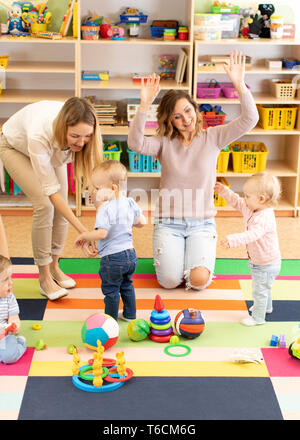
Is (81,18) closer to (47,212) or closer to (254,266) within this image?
(47,212)

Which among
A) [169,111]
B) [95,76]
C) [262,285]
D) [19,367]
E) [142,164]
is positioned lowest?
[19,367]

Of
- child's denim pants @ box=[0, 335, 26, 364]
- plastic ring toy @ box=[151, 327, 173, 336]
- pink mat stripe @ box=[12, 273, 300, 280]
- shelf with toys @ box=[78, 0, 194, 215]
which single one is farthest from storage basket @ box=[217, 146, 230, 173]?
child's denim pants @ box=[0, 335, 26, 364]

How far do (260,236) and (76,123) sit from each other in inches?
34.6

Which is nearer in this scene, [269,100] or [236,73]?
[236,73]

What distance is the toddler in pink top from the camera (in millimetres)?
Result: 2592

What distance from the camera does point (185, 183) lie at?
310 centimetres

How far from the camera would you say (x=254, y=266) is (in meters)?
2.70

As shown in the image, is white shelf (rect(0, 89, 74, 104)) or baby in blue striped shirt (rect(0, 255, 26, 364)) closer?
baby in blue striped shirt (rect(0, 255, 26, 364))

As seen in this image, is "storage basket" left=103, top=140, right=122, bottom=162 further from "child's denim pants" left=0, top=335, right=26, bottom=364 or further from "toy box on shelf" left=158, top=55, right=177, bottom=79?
"child's denim pants" left=0, top=335, right=26, bottom=364

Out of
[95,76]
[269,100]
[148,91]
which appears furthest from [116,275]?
[269,100]

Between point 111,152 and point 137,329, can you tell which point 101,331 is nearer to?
point 137,329

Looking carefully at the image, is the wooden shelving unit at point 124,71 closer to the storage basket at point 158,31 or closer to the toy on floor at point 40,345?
the storage basket at point 158,31

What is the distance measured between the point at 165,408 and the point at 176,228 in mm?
1198

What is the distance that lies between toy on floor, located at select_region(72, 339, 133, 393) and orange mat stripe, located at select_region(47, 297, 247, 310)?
0.59 metres
